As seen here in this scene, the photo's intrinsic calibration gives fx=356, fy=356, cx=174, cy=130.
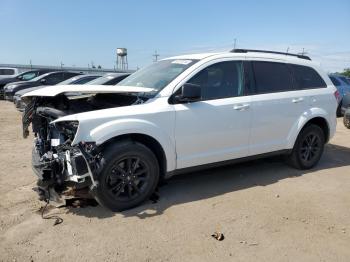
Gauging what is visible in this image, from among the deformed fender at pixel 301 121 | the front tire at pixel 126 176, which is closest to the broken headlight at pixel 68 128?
the front tire at pixel 126 176

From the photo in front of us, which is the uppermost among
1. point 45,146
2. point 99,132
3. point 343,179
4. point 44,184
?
point 99,132

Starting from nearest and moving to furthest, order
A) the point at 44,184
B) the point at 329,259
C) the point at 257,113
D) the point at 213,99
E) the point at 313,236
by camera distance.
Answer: the point at 329,259 < the point at 313,236 < the point at 44,184 < the point at 213,99 < the point at 257,113

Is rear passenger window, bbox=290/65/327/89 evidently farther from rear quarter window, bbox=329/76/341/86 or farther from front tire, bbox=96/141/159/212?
rear quarter window, bbox=329/76/341/86

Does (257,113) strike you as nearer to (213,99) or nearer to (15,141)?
(213,99)

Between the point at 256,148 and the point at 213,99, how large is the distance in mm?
1111

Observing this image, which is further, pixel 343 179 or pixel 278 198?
pixel 343 179

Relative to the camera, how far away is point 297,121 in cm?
569

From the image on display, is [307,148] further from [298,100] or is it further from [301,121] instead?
[298,100]

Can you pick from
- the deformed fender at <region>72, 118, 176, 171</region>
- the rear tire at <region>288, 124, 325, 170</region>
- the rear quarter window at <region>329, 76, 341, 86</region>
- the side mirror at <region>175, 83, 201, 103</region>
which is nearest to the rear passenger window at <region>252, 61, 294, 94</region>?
the rear tire at <region>288, 124, 325, 170</region>

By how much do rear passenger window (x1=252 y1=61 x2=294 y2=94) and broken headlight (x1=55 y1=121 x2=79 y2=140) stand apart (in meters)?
2.68

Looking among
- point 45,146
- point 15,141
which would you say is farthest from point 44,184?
point 15,141

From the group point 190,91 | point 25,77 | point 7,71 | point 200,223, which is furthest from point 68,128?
point 7,71

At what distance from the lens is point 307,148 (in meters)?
6.04

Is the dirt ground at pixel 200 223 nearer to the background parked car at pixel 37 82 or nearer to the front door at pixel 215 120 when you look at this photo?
the front door at pixel 215 120
